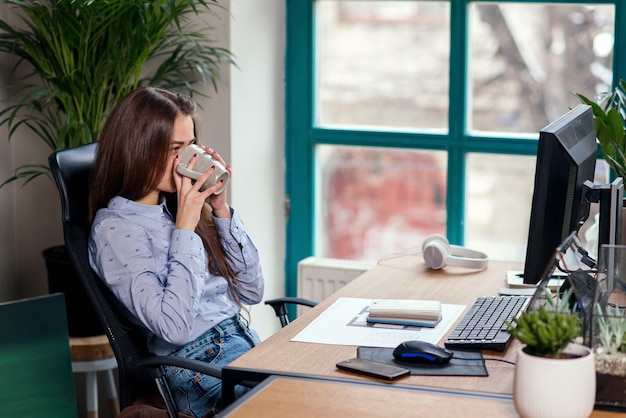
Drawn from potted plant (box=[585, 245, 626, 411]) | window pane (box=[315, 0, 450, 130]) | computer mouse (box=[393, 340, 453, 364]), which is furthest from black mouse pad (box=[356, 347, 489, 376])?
window pane (box=[315, 0, 450, 130])

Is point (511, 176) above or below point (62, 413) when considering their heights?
above

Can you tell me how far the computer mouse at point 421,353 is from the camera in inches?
70.8

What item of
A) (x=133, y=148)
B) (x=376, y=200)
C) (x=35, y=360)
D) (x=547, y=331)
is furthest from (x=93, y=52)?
(x=547, y=331)

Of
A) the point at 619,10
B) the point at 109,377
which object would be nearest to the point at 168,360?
the point at 109,377

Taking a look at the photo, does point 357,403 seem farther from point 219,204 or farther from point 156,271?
point 219,204

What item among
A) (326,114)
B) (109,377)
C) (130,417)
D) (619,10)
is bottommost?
(109,377)

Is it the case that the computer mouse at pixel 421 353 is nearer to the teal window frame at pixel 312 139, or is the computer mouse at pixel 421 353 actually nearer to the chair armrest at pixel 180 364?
the chair armrest at pixel 180 364

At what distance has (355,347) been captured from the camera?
1.93 meters

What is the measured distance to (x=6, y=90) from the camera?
3092 mm

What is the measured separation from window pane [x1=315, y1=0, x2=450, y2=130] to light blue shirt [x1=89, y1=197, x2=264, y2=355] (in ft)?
4.06

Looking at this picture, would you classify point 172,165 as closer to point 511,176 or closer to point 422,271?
point 422,271

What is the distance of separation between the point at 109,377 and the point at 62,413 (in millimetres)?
401

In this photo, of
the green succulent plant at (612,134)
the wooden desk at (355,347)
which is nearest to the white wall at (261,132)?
the wooden desk at (355,347)

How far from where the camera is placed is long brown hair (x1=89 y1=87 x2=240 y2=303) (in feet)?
7.30
